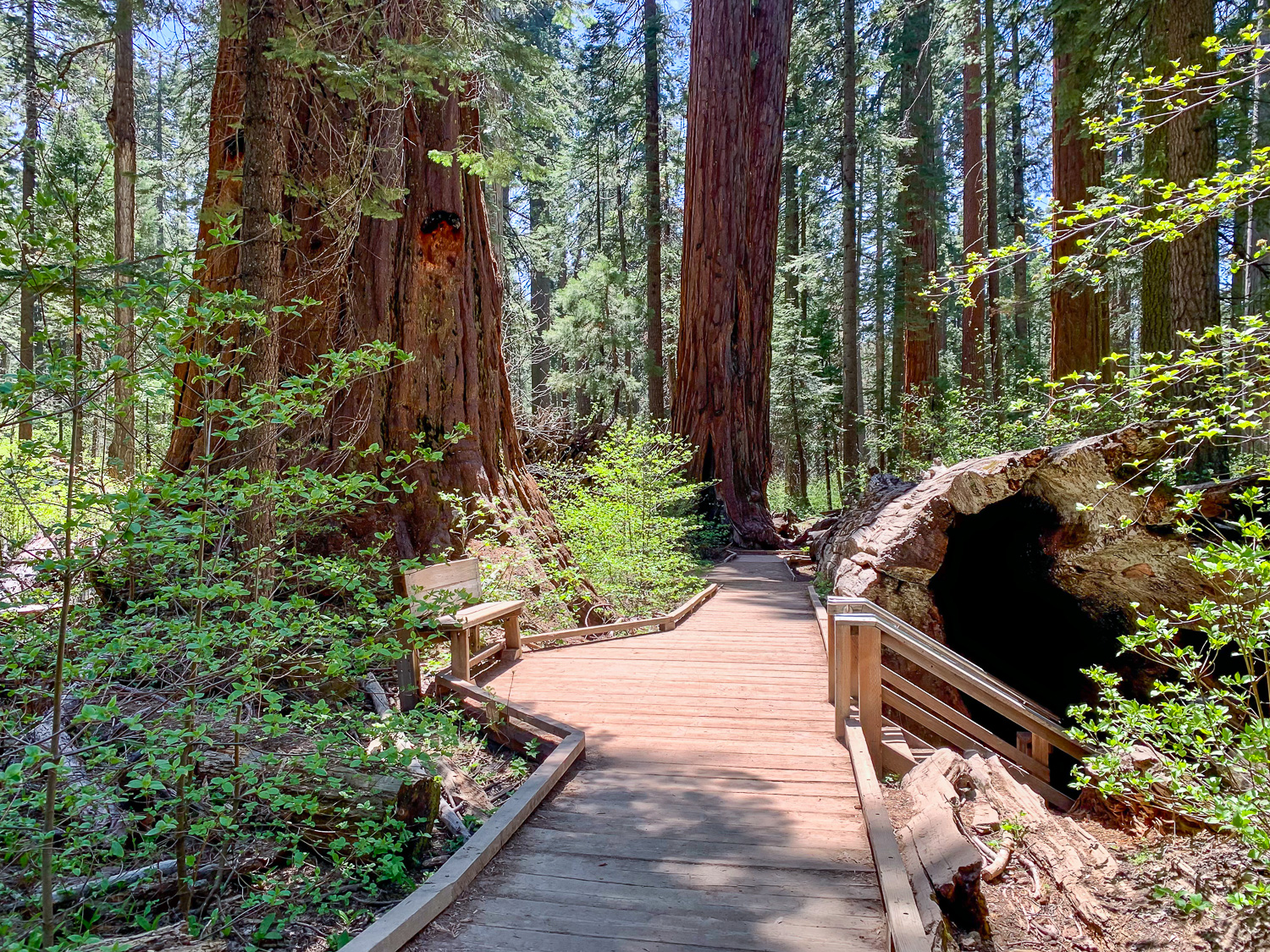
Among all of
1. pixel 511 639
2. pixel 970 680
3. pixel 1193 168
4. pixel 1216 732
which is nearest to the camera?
pixel 1216 732

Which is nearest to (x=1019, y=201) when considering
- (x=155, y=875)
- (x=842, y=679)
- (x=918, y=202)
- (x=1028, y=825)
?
(x=918, y=202)

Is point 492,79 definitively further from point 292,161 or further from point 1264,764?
point 1264,764

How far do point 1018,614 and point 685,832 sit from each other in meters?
6.03

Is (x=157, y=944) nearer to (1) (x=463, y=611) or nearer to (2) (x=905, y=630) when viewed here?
(1) (x=463, y=611)

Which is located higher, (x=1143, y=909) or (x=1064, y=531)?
(x=1064, y=531)

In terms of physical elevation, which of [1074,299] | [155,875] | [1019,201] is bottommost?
[155,875]

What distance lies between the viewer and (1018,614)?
800 cm

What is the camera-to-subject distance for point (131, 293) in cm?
268

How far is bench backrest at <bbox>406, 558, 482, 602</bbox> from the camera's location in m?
4.73

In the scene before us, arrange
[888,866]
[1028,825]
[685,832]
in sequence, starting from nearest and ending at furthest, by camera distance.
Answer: [888,866]
[685,832]
[1028,825]

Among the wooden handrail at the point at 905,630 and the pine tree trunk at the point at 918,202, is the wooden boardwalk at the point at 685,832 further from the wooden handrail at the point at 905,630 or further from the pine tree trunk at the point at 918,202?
the pine tree trunk at the point at 918,202

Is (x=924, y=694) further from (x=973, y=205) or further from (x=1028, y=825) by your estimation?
(x=973, y=205)

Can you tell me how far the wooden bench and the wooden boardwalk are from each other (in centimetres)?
31

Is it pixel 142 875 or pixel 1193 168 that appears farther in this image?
pixel 1193 168
